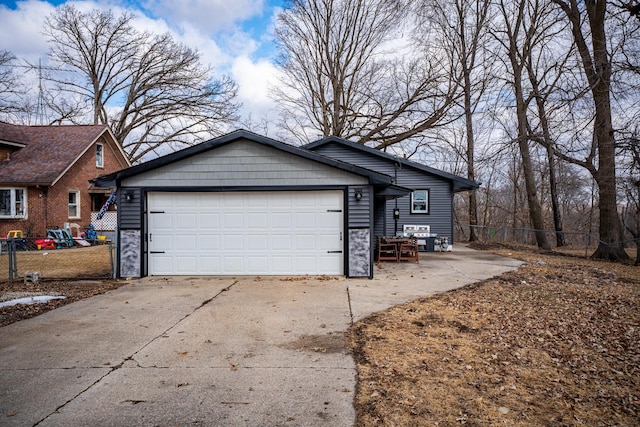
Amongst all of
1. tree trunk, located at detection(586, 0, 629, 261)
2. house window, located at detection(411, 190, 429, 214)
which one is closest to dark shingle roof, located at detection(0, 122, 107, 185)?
house window, located at detection(411, 190, 429, 214)

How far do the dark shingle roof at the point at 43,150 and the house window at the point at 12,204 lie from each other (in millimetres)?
606

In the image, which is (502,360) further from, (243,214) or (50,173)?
(50,173)

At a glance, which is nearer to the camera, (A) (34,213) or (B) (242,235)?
(B) (242,235)

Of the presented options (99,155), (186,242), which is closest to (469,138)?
(186,242)

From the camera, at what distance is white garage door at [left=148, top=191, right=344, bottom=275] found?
9.97 m

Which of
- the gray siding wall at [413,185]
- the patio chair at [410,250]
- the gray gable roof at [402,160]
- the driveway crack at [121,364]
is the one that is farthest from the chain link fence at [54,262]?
the gray siding wall at [413,185]

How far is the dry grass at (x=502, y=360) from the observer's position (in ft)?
11.0

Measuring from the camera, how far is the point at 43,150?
20.6m

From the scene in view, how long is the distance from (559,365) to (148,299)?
21.5 ft

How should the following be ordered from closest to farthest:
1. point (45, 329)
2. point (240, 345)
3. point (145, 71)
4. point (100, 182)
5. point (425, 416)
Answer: point (425, 416)
point (240, 345)
point (45, 329)
point (100, 182)
point (145, 71)

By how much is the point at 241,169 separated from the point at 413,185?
988 centimetres

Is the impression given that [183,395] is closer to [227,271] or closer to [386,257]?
[227,271]

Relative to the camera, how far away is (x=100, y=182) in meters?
9.78

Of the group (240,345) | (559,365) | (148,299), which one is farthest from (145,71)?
(559,365)
